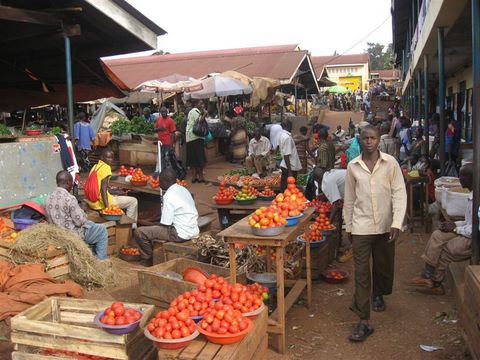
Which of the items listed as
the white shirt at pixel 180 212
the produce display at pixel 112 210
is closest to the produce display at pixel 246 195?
the white shirt at pixel 180 212

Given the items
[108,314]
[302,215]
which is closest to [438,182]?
[302,215]

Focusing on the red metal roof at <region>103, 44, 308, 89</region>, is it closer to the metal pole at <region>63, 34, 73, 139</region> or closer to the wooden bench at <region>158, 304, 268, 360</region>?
the metal pole at <region>63, 34, 73, 139</region>

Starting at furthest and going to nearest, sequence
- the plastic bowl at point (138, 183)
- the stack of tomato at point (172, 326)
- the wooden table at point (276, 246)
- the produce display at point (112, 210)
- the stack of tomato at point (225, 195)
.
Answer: the plastic bowl at point (138, 183) < the stack of tomato at point (225, 195) < the produce display at point (112, 210) < the wooden table at point (276, 246) < the stack of tomato at point (172, 326)

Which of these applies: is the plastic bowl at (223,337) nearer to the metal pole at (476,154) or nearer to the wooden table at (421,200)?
the metal pole at (476,154)

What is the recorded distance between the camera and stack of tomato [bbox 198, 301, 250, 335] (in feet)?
10.6

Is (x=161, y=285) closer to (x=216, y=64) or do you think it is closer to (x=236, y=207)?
(x=236, y=207)

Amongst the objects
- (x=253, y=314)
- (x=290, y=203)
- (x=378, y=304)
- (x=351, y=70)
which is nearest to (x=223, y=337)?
(x=253, y=314)

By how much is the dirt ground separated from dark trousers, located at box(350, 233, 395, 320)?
344 millimetres

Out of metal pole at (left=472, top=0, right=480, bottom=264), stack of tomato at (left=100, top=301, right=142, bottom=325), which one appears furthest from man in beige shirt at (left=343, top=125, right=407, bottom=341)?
Result: stack of tomato at (left=100, top=301, right=142, bottom=325)

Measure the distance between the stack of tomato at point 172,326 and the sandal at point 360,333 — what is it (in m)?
1.92

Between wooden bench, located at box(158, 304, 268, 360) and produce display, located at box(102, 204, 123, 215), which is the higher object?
produce display, located at box(102, 204, 123, 215)

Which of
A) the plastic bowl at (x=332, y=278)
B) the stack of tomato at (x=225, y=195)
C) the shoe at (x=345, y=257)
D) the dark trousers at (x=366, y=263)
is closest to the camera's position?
the dark trousers at (x=366, y=263)

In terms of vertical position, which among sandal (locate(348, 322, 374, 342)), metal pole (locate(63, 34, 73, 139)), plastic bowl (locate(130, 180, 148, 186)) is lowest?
sandal (locate(348, 322, 374, 342))

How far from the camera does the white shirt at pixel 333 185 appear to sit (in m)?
7.18
